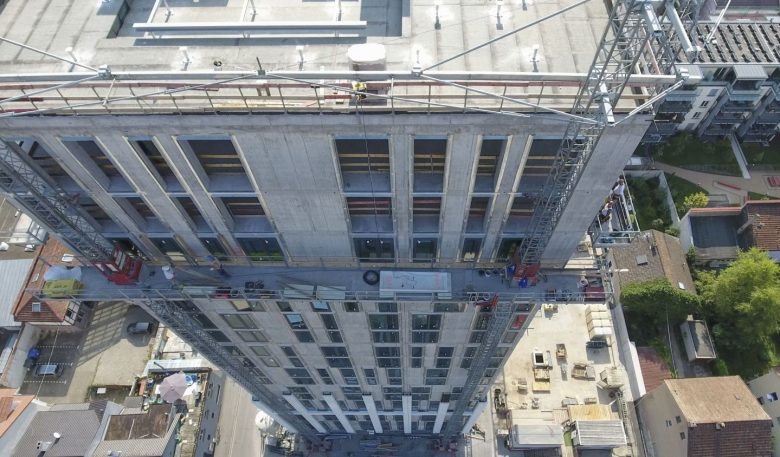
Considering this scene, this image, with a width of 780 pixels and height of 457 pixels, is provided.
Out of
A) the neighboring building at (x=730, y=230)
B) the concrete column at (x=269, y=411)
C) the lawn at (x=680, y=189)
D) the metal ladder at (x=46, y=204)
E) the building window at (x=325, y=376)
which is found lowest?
the concrete column at (x=269, y=411)

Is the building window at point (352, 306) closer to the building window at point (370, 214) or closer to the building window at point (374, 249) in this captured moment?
the building window at point (374, 249)

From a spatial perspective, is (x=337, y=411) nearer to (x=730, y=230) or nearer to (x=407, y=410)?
(x=407, y=410)

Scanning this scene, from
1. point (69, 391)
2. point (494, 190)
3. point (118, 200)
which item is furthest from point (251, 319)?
point (69, 391)

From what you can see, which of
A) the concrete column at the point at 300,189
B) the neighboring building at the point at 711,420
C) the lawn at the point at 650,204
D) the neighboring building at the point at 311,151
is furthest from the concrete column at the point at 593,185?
the lawn at the point at 650,204

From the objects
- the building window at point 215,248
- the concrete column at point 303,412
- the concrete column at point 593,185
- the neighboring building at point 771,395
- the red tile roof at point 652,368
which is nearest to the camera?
the concrete column at point 593,185

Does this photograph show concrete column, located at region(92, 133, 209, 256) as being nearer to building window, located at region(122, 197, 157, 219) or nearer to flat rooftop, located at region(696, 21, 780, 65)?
building window, located at region(122, 197, 157, 219)

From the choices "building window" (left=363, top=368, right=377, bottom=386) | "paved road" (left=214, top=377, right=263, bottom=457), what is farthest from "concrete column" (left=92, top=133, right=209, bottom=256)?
"paved road" (left=214, top=377, right=263, bottom=457)

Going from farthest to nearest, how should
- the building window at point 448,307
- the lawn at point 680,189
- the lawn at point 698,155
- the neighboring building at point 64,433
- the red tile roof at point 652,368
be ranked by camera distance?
the lawn at point 698,155, the lawn at point 680,189, the red tile roof at point 652,368, the neighboring building at point 64,433, the building window at point 448,307
